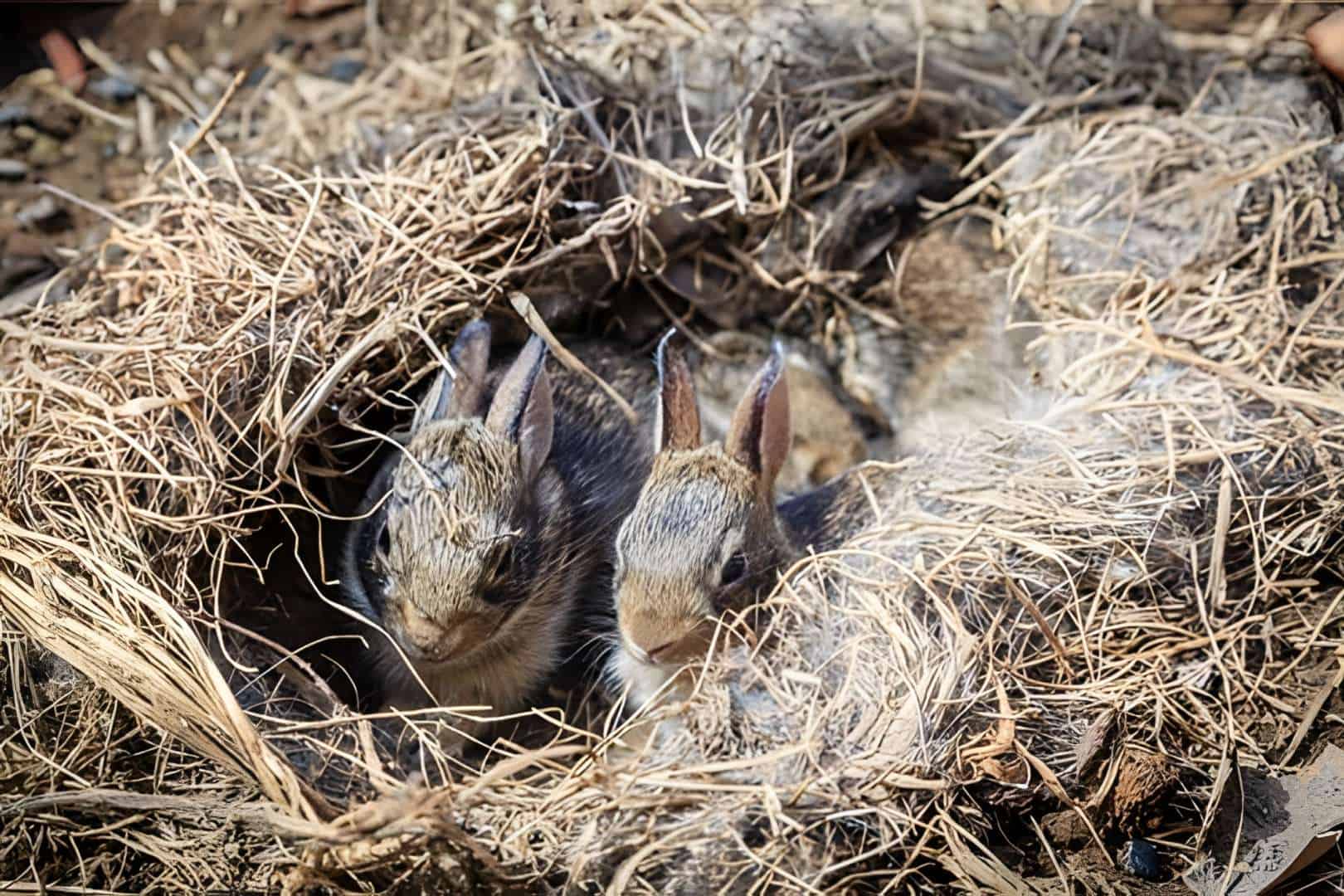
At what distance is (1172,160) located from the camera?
15.2ft

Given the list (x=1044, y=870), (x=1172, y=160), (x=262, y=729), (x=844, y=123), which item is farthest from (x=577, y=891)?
(x=1172, y=160)

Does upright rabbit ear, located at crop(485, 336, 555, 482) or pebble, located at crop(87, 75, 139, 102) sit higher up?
pebble, located at crop(87, 75, 139, 102)

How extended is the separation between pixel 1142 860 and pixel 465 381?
7.55ft

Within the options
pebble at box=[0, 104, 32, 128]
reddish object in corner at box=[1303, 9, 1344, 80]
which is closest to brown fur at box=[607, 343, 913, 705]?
reddish object in corner at box=[1303, 9, 1344, 80]

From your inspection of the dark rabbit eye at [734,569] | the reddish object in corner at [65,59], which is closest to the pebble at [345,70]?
the reddish object in corner at [65,59]

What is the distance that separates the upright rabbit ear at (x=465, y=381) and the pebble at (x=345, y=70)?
7.36 ft

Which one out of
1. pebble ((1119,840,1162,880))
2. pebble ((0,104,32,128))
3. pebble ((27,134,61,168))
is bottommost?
pebble ((1119,840,1162,880))

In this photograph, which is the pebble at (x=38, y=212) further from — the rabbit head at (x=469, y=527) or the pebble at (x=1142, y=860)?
the pebble at (x=1142, y=860)

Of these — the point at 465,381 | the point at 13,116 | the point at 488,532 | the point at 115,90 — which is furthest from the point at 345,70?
the point at 488,532

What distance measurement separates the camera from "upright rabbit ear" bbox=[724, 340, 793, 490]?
380 centimetres

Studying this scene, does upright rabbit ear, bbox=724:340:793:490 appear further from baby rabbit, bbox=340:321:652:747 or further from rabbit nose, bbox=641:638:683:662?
rabbit nose, bbox=641:638:683:662

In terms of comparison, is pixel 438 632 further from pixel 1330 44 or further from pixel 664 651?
pixel 1330 44

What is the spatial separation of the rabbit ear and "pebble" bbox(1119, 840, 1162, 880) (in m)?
1.63

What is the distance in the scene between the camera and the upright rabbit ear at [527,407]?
12.4 ft
